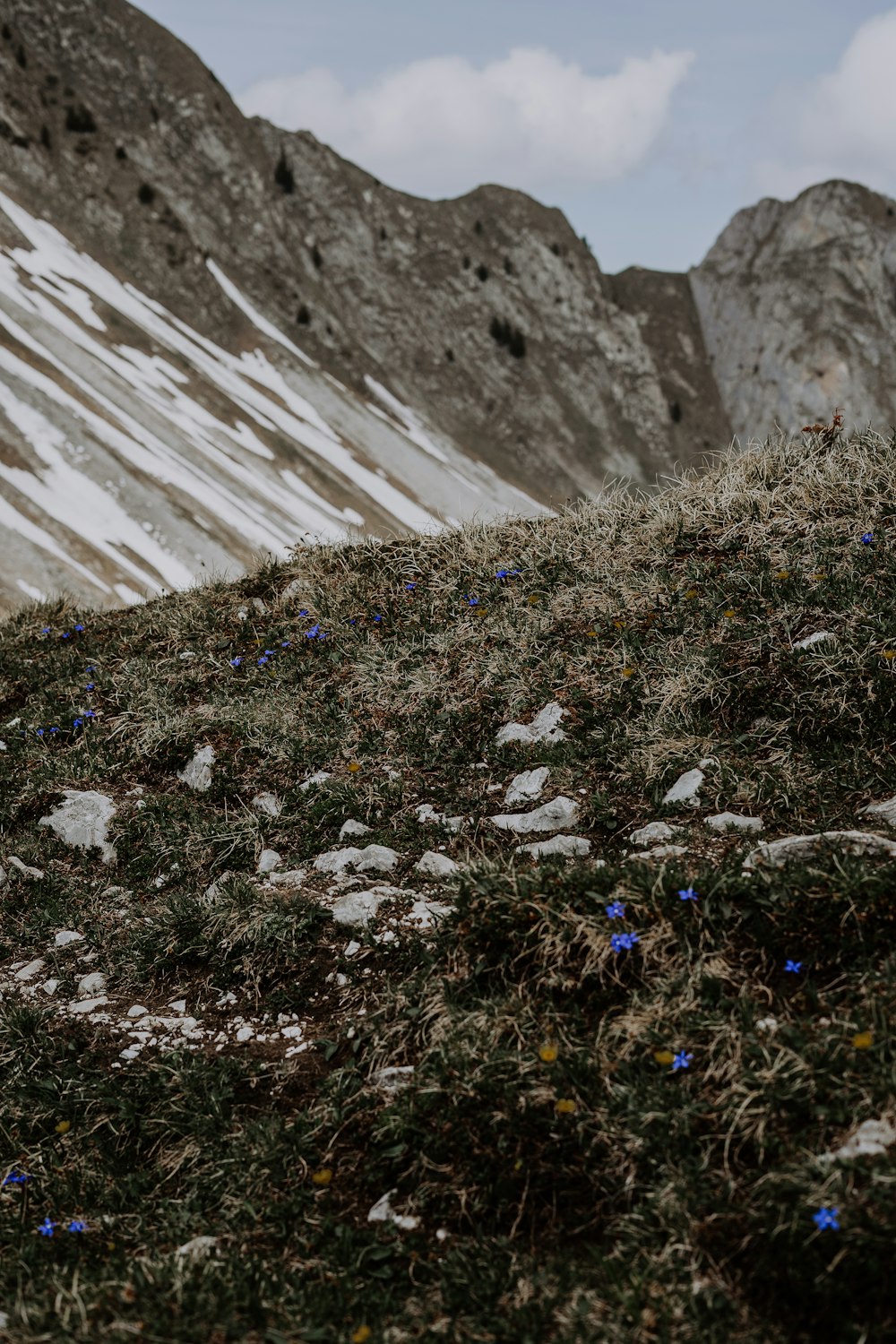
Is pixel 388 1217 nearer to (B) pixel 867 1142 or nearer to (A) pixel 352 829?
(B) pixel 867 1142

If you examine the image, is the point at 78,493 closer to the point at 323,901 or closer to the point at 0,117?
the point at 323,901

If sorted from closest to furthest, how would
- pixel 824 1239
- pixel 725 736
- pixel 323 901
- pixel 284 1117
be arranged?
pixel 824 1239, pixel 284 1117, pixel 323 901, pixel 725 736

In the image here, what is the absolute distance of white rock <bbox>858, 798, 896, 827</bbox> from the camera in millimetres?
4762

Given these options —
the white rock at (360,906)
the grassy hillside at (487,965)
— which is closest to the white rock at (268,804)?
the grassy hillside at (487,965)

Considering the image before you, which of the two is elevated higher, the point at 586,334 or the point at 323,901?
the point at 586,334

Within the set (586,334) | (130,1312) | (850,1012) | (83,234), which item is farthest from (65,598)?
(586,334)

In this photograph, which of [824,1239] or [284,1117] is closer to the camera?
[824,1239]

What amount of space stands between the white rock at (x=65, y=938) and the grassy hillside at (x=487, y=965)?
41 mm

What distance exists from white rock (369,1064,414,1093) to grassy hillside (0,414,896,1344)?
0.04 feet

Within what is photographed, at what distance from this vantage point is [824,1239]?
9.54 ft

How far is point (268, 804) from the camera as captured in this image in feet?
21.1

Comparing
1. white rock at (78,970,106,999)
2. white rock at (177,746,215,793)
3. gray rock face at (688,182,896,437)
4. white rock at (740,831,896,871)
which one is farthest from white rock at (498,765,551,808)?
gray rock face at (688,182,896,437)

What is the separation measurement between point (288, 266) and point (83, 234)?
24172 millimetres

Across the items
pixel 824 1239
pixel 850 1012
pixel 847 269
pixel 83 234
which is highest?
pixel 847 269
